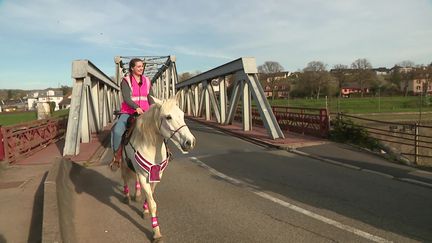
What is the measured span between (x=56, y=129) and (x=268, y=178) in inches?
503

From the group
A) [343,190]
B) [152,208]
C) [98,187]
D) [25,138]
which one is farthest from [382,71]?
[152,208]

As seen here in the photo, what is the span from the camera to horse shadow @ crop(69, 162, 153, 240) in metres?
6.24

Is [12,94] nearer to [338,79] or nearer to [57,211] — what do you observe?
[338,79]

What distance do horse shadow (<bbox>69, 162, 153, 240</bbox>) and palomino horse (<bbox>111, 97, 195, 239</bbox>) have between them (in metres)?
0.66

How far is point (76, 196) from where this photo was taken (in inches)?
295

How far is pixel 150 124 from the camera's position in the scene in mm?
5141

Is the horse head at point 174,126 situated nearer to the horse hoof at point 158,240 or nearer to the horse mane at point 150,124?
the horse mane at point 150,124

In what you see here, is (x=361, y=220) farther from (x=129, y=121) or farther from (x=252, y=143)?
(x=252, y=143)

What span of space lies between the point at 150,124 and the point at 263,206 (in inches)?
97.2

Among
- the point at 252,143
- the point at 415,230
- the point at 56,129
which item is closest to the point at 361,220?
the point at 415,230

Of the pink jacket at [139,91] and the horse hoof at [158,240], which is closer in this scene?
the horse hoof at [158,240]

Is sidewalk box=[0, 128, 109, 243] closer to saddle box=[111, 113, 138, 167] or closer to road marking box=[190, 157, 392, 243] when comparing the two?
saddle box=[111, 113, 138, 167]

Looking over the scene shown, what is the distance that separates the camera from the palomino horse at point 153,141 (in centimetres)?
468

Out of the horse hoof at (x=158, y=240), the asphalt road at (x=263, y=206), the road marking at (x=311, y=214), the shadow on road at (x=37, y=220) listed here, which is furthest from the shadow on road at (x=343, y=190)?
the shadow on road at (x=37, y=220)
